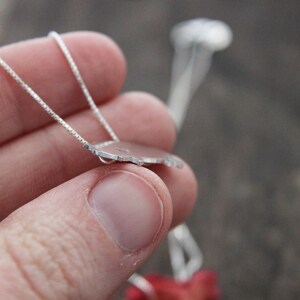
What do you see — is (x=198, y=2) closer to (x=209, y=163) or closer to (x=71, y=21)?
(x=71, y=21)

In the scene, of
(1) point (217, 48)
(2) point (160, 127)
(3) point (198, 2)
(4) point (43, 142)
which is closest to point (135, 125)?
(2) point (160, 127)

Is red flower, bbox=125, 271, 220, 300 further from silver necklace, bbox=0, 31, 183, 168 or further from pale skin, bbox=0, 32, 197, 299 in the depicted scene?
silver necklace, bbox=0, 31, 183, 168

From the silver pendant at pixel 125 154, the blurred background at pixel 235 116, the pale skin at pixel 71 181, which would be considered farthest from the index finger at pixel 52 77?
the blurred background at pixel 235 116

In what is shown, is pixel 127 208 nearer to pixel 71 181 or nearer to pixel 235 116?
pixel 71 181

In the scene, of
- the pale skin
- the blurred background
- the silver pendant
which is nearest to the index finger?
the pale skin

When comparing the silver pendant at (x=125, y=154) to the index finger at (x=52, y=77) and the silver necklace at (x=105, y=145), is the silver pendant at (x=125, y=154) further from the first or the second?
the index finger at (x=52, y=77)

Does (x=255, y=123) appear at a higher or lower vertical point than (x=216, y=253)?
higher

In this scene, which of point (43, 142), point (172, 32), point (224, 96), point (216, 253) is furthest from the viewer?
point (172, 32)

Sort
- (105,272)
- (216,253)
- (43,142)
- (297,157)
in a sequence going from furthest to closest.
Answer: (297,157), (216,253), (43,142), (105,272)
